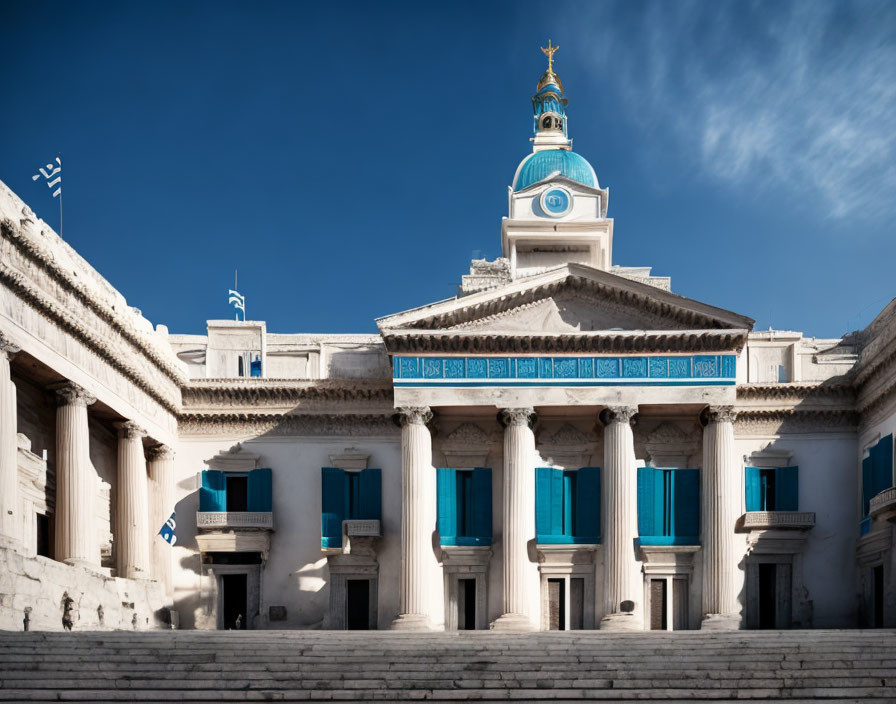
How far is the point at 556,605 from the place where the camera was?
3444cm

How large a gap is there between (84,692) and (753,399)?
24.2 m

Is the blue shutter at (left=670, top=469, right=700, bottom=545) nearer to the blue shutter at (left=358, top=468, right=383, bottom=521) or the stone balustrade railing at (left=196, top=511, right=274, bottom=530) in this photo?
the blue shutter at (left=358, top=468, right=383, bottom=521)

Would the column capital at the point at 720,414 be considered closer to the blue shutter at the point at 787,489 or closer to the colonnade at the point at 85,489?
the blue shutter at the point at 787,489

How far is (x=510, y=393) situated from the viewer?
111ft

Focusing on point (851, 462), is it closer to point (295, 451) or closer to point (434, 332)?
point (434, 332)

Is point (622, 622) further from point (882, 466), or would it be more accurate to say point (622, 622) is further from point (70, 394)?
point (70, 394)

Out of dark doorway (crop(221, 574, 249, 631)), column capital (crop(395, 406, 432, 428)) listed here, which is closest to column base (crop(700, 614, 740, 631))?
column capital (crop(395, 406, 432, 428))

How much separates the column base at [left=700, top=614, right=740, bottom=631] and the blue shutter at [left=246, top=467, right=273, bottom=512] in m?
14.7

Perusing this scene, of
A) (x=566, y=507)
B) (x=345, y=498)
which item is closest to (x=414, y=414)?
(x=345, y=498)

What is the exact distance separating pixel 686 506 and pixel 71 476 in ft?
61.5

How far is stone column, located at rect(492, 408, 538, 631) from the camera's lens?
32.6 metres

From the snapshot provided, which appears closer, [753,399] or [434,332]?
[434,332]

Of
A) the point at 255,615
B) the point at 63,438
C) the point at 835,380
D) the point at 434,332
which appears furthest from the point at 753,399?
the point at 63,438

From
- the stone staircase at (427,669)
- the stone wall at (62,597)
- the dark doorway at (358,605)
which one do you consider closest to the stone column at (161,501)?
the stone wall at (62,597)
